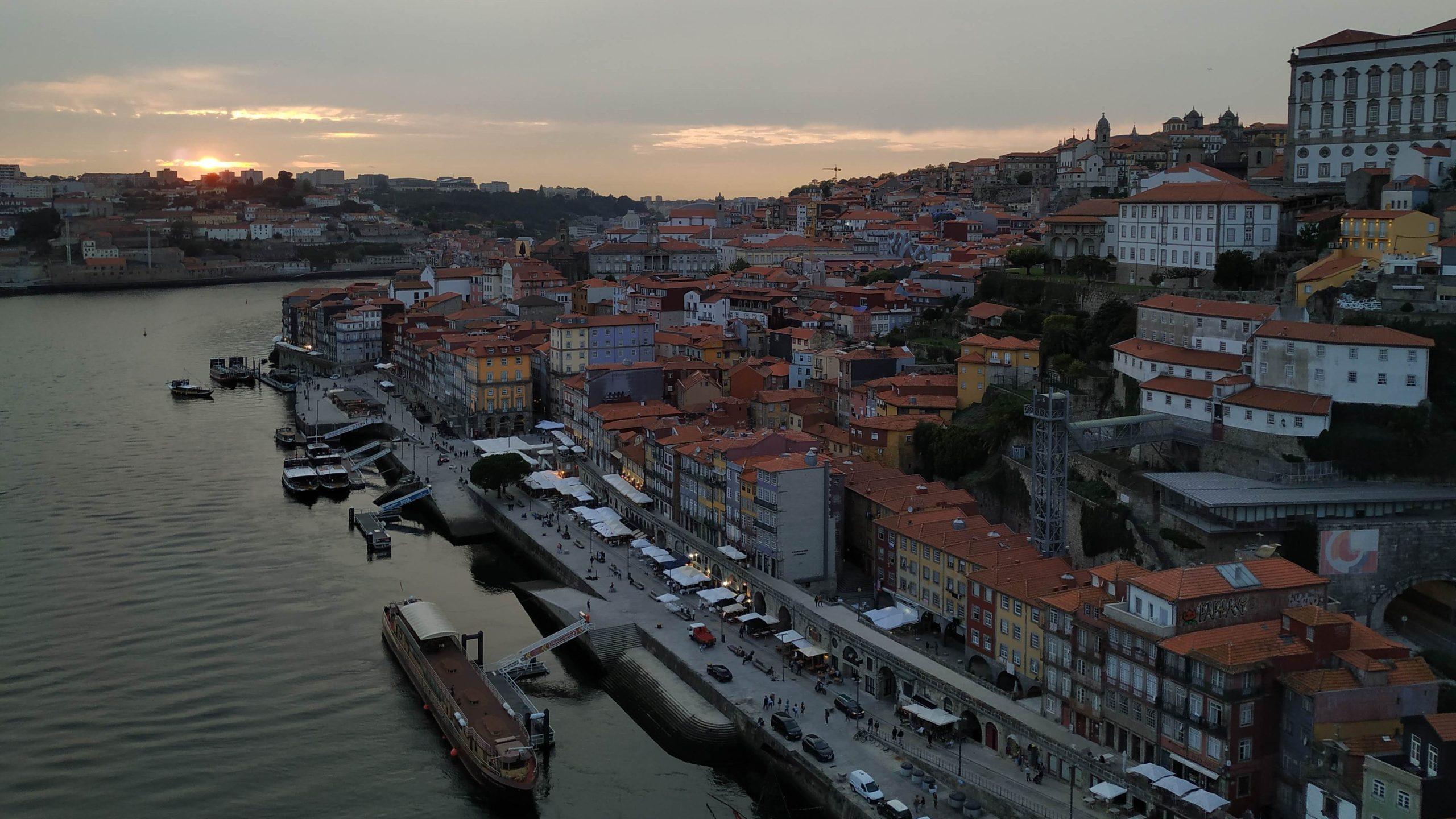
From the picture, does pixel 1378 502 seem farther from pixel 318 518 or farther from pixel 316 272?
pixel 316 272

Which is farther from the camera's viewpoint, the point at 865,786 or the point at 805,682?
the point at 805,682

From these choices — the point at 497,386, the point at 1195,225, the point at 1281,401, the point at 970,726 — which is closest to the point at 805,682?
the point at 970,726

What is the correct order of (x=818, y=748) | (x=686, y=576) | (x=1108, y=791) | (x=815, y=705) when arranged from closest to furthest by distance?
1. (x=1108, y=791)
2. (x=818, y=748)
3. (x=815, y=705)
4. (x=686, y=576)

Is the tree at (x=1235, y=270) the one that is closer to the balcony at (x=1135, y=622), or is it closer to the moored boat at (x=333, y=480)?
the balcony at (x=1135, y=622)

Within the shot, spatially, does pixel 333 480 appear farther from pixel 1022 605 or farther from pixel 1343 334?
pixel 1343 334

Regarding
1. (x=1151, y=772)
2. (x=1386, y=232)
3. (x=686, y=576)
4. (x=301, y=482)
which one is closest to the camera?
(x=1151, y=772)

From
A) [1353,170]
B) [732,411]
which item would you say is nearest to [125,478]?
[732,411]

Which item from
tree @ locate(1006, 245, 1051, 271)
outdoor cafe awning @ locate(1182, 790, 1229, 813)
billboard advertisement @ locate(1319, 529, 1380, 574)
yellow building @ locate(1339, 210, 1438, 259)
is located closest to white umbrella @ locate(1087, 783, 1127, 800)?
outdoor cafe awning @ locate(1182, 790, 1229, 813)
